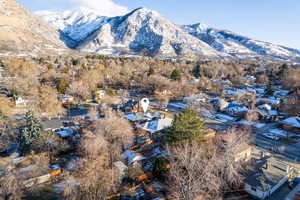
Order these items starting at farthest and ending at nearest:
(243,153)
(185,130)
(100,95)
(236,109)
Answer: (100,95) < (236,109) < (243,153) < (185,130)

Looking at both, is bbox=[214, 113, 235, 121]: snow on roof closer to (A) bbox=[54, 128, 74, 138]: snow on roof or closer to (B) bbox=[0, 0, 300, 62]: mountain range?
(A) bbox=[54, 128, 74, 138]: snow on roof

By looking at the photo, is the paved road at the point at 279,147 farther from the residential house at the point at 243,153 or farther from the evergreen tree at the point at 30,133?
the evergreen tree at the point at 30,133

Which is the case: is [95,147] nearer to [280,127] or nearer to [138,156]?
[138,156]

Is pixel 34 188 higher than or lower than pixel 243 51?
lower

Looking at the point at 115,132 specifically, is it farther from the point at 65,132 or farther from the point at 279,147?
the point at 279,147

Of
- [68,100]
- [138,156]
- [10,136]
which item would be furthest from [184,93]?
[10,136]

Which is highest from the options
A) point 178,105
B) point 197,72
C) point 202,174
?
point 197,72

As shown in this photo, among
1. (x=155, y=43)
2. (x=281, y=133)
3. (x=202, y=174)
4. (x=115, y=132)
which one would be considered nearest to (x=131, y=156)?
(x=115, y=132)
